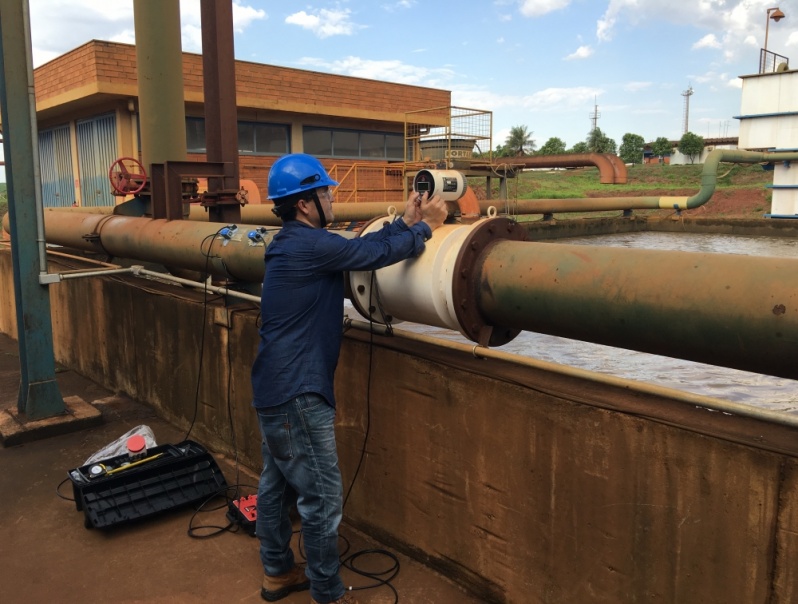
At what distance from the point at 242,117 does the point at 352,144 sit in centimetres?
442

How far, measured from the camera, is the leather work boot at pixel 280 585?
3.13 m

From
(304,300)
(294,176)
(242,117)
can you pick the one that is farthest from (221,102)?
(242,117)

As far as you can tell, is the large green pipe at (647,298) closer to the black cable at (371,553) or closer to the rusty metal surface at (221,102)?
the black cable at (371,553)

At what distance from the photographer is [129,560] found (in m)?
3.54

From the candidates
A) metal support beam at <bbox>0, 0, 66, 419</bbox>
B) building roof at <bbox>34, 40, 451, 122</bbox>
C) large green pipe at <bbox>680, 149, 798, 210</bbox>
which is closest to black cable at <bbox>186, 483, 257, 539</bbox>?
metal support beam at <bbox>0, 0, 66, 419</bbox>

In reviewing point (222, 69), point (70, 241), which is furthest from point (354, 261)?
point (70, 241)

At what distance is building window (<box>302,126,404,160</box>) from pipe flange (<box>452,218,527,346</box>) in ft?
64.8

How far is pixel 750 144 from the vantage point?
25547 millimetres

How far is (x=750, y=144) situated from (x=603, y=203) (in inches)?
309

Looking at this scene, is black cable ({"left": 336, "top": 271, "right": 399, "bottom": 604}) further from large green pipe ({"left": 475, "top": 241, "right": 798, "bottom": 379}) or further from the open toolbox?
the open toolbox

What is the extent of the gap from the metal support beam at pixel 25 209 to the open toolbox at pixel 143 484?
1.73 meters

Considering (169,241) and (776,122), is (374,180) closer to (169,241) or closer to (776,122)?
(776,122)

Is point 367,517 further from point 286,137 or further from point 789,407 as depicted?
point 286,137

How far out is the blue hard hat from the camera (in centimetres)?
279
